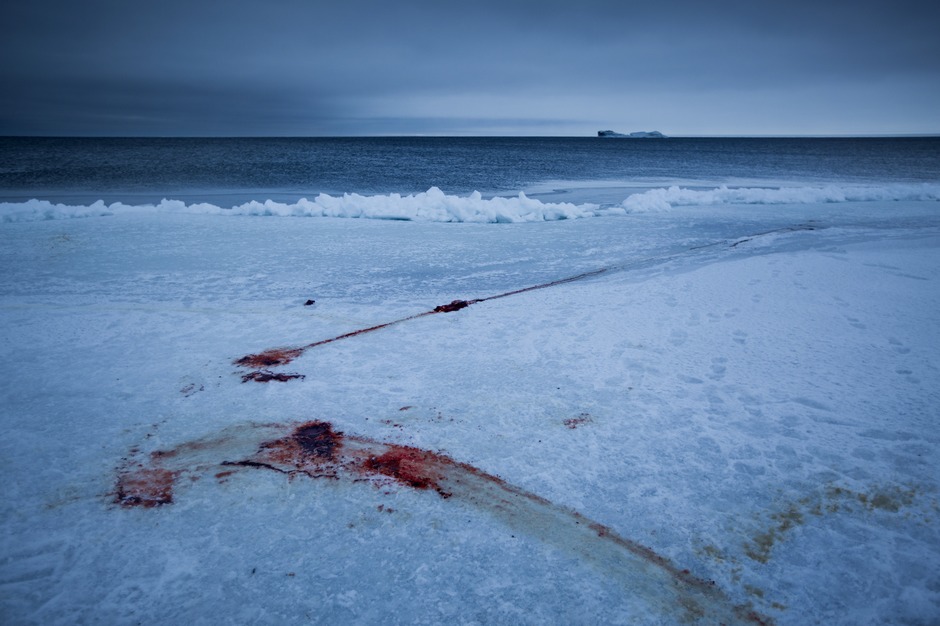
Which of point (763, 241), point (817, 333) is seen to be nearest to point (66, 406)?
point (817, 333)

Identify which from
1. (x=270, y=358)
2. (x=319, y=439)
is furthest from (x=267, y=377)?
(x=319, y=439)

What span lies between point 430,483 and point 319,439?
88cm

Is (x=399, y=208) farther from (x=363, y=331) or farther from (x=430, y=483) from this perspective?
(x=430, y=483)

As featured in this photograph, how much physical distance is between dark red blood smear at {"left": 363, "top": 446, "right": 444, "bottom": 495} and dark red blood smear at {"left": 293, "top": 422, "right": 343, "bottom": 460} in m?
0.28

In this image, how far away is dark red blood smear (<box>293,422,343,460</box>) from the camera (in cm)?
322

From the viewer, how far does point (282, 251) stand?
29.9 ft

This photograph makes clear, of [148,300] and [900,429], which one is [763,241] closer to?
[900,429]

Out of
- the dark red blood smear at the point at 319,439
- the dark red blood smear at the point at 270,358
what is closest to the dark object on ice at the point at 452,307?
the dark red blood smear at the point at 270,358

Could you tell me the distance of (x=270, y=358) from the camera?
454 cm

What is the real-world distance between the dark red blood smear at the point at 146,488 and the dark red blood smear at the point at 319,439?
74 cm

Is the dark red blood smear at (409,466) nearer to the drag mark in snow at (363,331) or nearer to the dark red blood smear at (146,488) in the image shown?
the dark red blood smear at (146,488)

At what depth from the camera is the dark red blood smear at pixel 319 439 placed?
3219mm

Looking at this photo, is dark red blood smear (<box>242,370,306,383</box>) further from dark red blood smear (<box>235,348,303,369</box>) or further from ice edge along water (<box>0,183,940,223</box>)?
ice edge along water (<box>0,183,940,223</box>)

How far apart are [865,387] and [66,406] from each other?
5957mm
